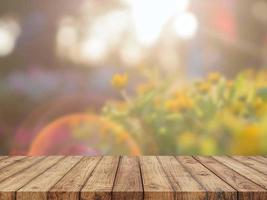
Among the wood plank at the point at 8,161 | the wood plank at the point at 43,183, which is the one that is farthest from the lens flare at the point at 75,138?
the wood plank at the point at 43,183

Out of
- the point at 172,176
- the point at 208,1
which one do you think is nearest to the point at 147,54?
the point at 208,1

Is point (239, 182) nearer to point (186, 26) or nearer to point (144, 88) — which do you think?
point (144, 88)

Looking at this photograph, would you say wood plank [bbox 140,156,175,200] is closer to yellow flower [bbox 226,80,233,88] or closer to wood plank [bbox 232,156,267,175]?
wood plank [bbox 232,156,267,175]

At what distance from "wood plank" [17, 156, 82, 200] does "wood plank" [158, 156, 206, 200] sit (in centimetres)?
33

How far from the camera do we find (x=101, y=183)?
4.56 ft

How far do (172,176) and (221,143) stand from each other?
1472 millimetres

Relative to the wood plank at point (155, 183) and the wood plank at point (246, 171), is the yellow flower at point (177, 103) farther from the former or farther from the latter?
the wood plank at point (155, 183)

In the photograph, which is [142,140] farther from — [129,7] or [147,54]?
[129,7]

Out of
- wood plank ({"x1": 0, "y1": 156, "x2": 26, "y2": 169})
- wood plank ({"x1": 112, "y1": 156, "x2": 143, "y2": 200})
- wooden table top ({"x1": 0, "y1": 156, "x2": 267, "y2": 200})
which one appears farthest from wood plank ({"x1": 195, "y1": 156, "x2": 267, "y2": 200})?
wood plank ({"x1": 0, "y1": 156, "x2": 26, "y2": 169})

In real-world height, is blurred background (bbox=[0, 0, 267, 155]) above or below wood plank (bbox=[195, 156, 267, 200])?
above

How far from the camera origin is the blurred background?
295cm

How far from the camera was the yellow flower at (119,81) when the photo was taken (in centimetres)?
296

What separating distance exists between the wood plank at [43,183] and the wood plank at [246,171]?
1.87 feet

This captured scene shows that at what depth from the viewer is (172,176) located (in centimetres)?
154
